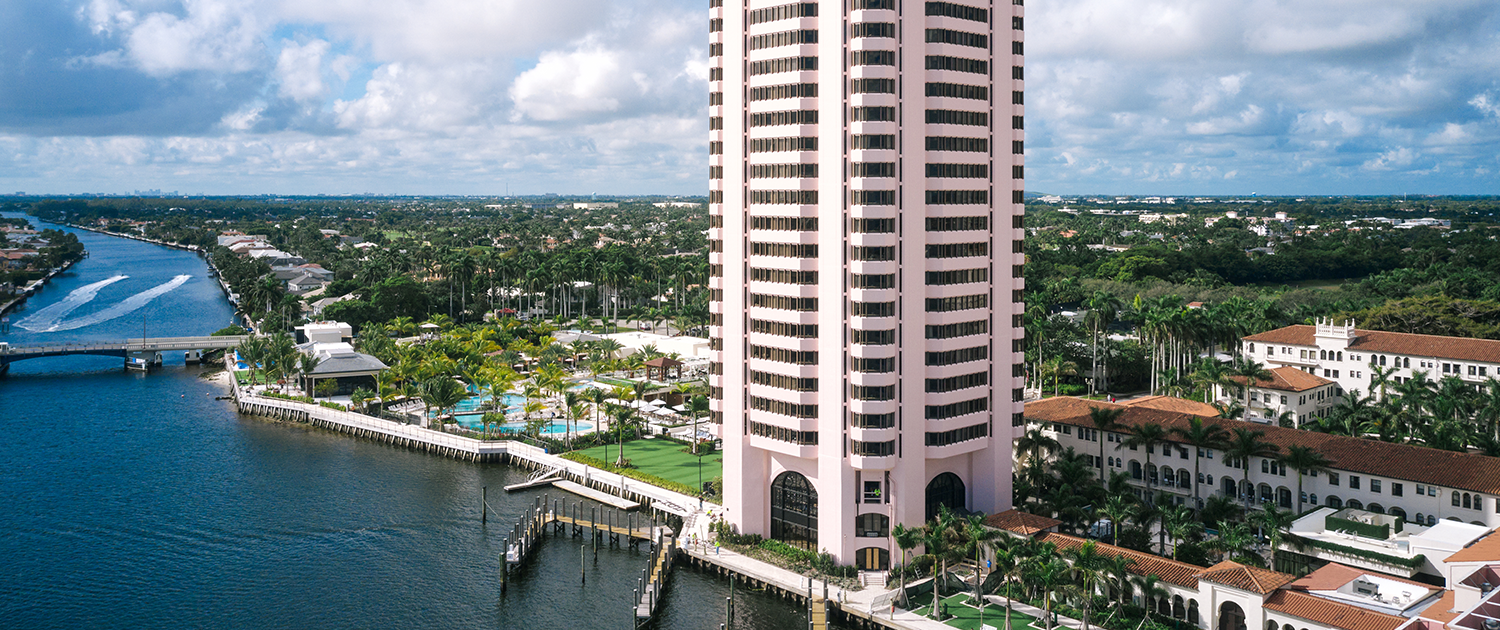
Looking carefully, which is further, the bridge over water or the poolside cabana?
the bridge over water

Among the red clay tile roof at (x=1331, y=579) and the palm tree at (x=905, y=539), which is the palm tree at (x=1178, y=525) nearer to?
the red clay tile roof at (x=1331, y=579)

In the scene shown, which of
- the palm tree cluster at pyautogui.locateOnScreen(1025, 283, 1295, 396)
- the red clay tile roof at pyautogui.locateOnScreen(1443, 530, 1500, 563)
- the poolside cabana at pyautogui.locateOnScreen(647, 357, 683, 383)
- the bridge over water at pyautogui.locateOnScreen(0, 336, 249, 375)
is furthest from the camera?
the bridge over water at pyautogui.locateOnScreen(0, 336, 249, 375)

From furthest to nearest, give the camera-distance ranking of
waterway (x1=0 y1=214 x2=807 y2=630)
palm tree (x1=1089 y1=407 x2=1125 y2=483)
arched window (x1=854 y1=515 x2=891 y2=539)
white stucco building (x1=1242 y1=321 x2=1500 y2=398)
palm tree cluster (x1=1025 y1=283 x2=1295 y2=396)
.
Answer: palm tree cluster (x1=1025 y1=283 x2=1295 y2=396) → white stucco building (x1=1242 y1=321 x2=1500 y2=398) → palm tree (x1=1089 y1=407 x2=1125 y2=483) → arched window (x1=854 y1=515 x2=891 y2=539) → waterway (x1=0 y1=214 x2=807 y2=630)

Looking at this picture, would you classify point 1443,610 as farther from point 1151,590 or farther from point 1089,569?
point 1089,569

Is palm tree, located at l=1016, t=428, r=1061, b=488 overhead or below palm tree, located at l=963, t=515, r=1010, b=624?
overhead

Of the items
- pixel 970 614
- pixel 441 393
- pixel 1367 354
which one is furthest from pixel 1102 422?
pixel 441 393

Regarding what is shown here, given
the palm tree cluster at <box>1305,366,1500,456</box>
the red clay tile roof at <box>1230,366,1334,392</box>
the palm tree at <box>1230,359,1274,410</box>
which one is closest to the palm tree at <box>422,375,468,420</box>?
the palm tree at <box>1230,359,1274,410</box>

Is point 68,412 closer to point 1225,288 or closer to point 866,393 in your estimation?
point 866,393

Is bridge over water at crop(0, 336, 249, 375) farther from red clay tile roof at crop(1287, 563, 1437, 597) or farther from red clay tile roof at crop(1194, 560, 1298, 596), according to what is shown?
red clay tile roof at crop(1287, 563, 1437, 597)
